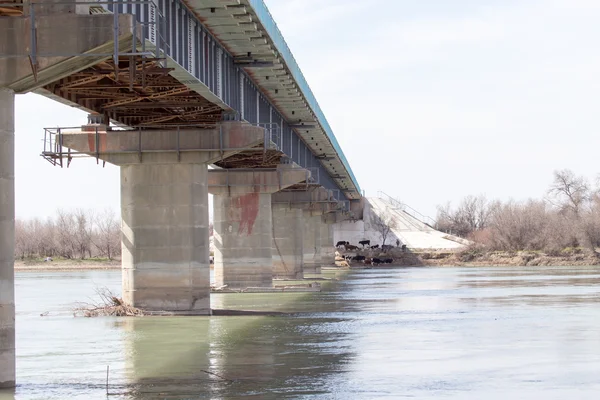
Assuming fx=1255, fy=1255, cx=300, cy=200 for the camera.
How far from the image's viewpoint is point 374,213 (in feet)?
504

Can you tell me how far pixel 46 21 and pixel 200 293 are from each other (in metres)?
19.8

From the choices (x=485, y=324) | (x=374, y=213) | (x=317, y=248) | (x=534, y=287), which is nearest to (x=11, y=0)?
(x=485, y=324)

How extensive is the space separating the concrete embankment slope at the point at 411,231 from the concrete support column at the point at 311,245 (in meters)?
39.2

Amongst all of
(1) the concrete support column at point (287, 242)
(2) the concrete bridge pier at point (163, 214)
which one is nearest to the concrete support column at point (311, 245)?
(1) the concrete support column at point (287, 242)

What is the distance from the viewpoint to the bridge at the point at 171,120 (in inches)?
851

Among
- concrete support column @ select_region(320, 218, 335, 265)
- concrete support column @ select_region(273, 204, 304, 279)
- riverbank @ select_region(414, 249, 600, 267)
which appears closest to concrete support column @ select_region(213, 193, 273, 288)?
concrete support column @ select_region(273, 204, 304, 279)

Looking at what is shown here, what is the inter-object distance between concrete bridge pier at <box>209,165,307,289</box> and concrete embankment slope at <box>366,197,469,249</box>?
Result: 79831mm

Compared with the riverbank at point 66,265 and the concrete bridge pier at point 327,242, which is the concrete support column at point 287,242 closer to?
the concrete bridge pier at point 327,242

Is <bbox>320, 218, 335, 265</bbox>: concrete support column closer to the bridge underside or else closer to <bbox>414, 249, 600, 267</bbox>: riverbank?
<bbox>414, 249, 600, 267</bbox>: riverbank

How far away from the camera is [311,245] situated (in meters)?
101

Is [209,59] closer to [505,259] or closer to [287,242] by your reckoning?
[287,242]

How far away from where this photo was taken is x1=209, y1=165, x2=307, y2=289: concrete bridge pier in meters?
61.5

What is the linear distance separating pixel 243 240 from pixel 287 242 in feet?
62.5

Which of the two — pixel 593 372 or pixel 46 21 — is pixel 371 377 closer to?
pixel 593 372
